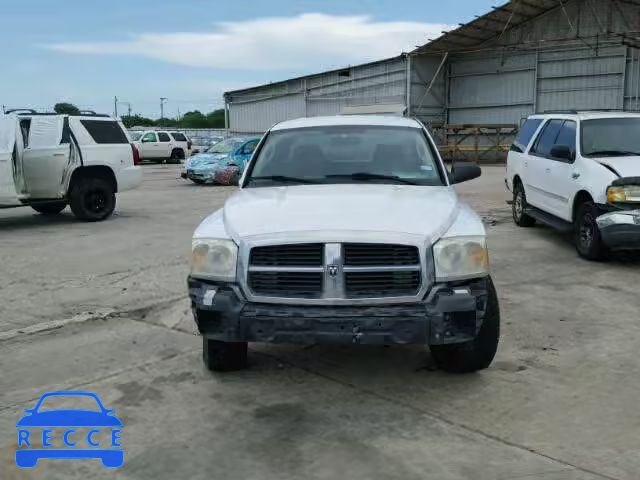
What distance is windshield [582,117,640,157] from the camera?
8172mm

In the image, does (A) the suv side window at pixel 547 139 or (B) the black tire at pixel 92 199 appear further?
(B) the black tire at pixel 92 199

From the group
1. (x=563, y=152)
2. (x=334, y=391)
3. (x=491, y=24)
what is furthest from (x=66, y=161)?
(x=491, y=24)

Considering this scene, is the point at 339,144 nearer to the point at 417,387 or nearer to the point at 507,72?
the point at 417,387

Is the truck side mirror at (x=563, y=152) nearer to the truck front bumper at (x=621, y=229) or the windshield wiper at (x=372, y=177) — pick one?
the truck front bumper at (x=621, y=229)

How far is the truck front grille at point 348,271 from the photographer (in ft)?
12.4

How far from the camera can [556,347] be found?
496cm

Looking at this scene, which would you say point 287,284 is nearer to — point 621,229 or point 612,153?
point 621,229

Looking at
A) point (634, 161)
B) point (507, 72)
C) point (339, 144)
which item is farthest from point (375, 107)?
point (339, 144)

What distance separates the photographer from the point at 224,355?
442cm

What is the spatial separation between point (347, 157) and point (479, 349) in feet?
6.05

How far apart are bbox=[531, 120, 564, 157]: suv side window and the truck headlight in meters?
2.00

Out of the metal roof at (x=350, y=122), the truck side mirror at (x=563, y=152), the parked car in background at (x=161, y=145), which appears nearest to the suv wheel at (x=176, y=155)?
the parked car in background at (x=161, y=145)

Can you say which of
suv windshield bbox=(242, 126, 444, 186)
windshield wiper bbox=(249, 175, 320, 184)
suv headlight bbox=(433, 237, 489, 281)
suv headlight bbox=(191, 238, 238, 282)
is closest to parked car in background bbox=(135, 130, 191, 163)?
suv windshield bbox=(242, 126, 444, 186)

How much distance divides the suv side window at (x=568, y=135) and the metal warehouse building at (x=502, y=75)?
63.8ft
